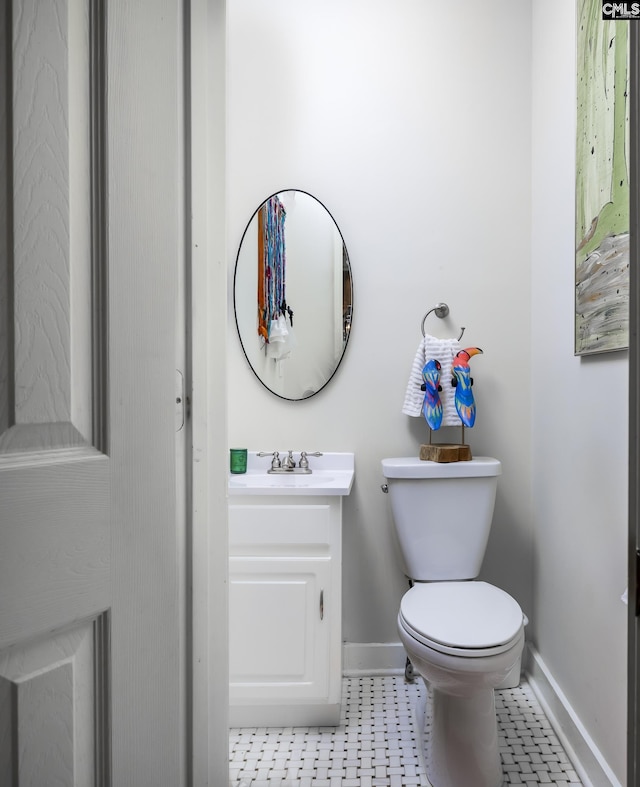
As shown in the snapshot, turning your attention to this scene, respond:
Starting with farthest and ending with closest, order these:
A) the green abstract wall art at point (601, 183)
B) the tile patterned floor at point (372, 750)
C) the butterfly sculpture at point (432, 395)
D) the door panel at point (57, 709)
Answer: the butterfly sculpture at point (432, 395)
the tile patterned floor at point (372, 750)
the green abstract wall art at point (601, 183)
the door panel at point (57, 709)

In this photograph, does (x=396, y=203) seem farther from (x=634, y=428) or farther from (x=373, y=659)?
(x=373, y=659)

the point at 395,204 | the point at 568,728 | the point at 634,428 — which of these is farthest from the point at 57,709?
the point at 395,204

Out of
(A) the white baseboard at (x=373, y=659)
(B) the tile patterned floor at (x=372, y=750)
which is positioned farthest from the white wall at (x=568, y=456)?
(A) the white baseboard at (x=373, y=659)

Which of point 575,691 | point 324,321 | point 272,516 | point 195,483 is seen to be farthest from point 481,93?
point 575,691

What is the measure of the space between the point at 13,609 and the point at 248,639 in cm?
121

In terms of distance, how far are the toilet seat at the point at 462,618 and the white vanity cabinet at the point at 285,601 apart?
278 millimetres

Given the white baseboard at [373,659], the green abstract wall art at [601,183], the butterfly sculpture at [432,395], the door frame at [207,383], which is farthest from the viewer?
the white baseboard at [373,659]

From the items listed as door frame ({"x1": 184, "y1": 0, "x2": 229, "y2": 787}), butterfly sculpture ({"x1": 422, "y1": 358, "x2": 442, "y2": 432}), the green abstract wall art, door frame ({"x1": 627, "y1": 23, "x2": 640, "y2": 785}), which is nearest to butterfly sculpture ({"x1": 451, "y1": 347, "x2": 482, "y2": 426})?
butterfly sculpture ({"x1": 422, "y1": 358, "x2": 442, "y2": 432})

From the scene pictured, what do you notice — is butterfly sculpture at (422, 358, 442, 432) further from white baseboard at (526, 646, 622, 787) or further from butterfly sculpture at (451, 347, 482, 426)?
white baseboard at (526, 646, 622, 787)

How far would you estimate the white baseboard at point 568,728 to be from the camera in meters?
1.31

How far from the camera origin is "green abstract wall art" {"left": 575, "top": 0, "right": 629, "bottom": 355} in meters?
1.21

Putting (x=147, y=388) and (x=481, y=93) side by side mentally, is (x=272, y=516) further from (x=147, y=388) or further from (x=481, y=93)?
(x=481, y=93)

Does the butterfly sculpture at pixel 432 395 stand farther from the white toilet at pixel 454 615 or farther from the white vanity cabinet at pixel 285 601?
the white vanity cabinet at pixel 285 601

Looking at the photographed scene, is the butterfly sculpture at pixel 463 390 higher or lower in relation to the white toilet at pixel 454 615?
higher
